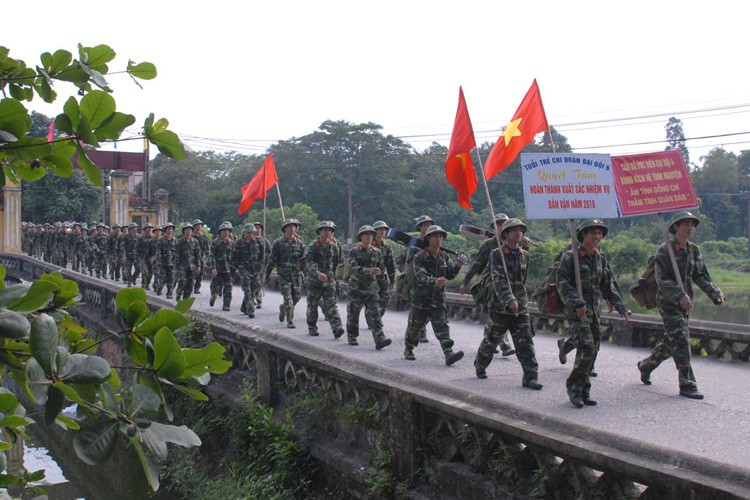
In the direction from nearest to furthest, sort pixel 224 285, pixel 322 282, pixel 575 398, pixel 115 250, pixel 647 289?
pixel 575 398 < pixel 647 289 < pixel 322 282 < pixel 224 285 < pixel 115 250

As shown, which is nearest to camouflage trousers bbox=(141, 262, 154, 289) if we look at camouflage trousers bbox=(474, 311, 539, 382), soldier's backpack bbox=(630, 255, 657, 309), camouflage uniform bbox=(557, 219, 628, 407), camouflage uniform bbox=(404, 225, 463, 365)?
camouflage uniform bbox=(404, 225, 463, 365)

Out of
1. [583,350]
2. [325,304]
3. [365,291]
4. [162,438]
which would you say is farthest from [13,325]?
[325,304]

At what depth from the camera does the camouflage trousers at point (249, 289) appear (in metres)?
15.5

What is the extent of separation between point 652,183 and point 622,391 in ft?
7.14

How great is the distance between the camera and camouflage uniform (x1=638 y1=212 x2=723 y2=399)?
7.96m

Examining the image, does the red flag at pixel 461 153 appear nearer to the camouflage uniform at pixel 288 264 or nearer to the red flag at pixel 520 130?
the red flag at pixel 520 130

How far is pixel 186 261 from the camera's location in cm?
1827

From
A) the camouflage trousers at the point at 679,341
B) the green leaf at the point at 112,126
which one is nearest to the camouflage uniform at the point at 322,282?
the camouflage trousers at the point at 679,341

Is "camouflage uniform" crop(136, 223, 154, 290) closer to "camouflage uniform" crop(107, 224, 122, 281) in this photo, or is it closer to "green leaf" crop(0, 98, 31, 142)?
"camouflage uniform" crop(107, 224, 122, 281)

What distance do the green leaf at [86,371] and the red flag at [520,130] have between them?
7.82 meters

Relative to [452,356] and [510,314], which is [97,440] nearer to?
[510,314]

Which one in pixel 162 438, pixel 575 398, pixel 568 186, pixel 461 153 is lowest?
pixel 575 398

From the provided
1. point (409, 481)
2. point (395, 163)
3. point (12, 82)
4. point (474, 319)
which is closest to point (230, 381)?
point (409, 481)

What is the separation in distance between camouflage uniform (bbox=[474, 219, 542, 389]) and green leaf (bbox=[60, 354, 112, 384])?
6523 mm
